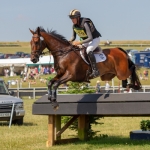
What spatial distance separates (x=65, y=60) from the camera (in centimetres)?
1109

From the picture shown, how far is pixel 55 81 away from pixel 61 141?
153cm

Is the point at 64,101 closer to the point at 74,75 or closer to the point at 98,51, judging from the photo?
the point at 74,75

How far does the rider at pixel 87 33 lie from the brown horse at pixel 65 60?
0.53 feet

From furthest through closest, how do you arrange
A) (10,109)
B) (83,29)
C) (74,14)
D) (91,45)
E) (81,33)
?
(10,109), (91,45), (81,33), (83,29), (74,14)

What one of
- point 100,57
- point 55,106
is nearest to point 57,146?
point 55,106

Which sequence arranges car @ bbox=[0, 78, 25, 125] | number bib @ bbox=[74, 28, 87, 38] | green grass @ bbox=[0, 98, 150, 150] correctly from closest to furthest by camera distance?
1. green grass @ bbox=[0, 98, 150, 150]
2. number bib @ bbox=[74, 28, 87, 38]
3. car @ bbox=[0, 78, 25, 125]

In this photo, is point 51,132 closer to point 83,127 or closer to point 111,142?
point 83,127

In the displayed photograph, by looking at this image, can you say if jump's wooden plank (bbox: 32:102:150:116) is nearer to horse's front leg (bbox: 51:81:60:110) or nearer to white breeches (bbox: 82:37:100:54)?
horse's front leg (bbox: 51:81:60:110)

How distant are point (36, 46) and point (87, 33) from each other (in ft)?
3.72

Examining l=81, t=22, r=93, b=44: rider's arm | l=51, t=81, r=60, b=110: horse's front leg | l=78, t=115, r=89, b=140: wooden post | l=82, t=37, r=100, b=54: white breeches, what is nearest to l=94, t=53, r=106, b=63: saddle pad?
l=82, t=37, r=100, b=54: white breeches

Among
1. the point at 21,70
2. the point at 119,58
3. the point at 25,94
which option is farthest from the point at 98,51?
the point at 21,70

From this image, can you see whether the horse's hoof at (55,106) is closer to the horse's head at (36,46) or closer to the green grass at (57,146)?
the green grass at (57,146)

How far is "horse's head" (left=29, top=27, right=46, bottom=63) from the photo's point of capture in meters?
11.1

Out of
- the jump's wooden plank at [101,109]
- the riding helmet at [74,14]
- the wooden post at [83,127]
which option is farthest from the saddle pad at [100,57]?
the wooden post at [83,127]
